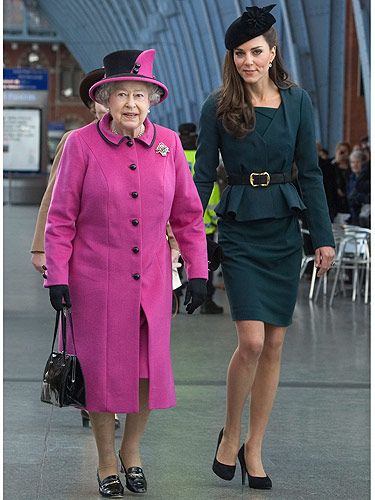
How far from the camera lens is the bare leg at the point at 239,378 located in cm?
578

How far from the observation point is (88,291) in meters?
A: 5.56

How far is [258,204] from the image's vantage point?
19.2ft

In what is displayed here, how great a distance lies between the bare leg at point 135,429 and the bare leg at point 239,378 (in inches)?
16.1

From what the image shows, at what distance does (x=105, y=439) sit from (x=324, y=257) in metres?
1.16

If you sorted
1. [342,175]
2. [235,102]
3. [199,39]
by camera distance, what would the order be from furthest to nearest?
[199,39], [342,175], [235,102]

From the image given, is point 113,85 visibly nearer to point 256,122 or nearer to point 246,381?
point 256,122

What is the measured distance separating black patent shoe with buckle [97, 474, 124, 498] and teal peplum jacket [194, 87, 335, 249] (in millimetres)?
1150

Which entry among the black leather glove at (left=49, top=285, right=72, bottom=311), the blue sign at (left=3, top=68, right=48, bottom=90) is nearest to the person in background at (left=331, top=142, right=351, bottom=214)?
the black leather glove at (left=49, top=285, right=72, bottom=311)

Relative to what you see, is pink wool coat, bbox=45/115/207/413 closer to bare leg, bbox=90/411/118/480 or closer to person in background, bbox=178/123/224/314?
bare leg, bbox=90/411/118/480

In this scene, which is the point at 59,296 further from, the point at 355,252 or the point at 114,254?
the point at 355,252

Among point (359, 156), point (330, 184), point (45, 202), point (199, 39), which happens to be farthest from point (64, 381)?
point (199, 39)

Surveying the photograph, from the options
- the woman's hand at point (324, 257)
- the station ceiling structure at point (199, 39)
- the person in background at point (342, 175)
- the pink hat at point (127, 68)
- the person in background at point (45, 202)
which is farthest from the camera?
the station ceiling structure at point (199, 39)

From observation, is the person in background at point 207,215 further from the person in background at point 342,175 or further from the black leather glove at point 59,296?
the black leather glove at point 59,296

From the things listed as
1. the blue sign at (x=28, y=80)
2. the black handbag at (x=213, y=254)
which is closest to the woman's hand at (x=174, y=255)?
the black handbag at (x=213, y=254)
